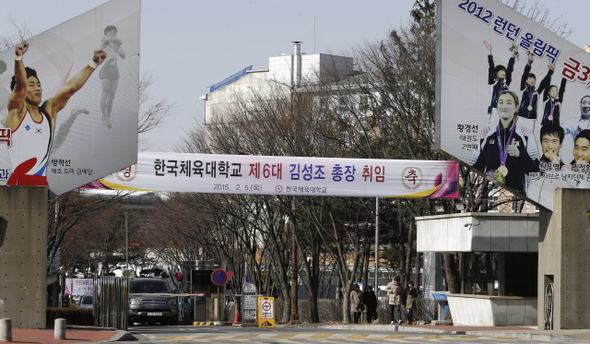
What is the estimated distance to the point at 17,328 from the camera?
872 inches

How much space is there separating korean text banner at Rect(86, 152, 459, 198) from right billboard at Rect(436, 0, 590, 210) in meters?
2.73

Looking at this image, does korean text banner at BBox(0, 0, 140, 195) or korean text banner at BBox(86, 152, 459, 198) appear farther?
korean text banner at BBox(86, 152, 459, 198)

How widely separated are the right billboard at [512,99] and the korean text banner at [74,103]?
7971mm

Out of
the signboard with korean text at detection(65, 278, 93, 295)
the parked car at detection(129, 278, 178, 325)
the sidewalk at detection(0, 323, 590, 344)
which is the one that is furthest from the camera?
the signboard with korean text at detection(65, 278, 93, 295)

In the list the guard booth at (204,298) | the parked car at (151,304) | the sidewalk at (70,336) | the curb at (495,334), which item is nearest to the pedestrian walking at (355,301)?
the curb at (495,334)

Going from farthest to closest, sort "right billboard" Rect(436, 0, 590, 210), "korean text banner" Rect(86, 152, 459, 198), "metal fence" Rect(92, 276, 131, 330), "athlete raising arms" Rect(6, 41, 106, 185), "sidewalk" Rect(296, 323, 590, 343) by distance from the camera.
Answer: "korean text banner" Rect(86, 152, 459, 198)
"metal fence" Rect(92, 276, 131, 330)
"right billboard" Rect(436, 0, 590, 210)
"athlete raising arms" Rect(6, 41, 106, 185)
"sidewalk" Rect(296, 323, 590, 343)

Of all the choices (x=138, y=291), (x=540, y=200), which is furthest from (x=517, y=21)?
(x=138, y=291)

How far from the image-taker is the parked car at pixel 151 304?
32.5 metres

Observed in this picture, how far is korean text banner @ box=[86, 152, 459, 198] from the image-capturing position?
1037 inches

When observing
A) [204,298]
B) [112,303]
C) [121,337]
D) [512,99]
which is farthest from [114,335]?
[204,298]

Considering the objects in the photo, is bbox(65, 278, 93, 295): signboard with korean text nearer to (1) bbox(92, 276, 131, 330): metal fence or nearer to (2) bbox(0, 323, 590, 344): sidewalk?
(1) bbox(92, 276, 131, 330): metal fence

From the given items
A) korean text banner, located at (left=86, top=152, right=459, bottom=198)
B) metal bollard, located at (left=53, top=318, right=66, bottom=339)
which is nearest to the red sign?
korean text banner, located at (left=86, top=152, right=459, bottom=198)

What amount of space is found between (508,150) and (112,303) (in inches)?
451

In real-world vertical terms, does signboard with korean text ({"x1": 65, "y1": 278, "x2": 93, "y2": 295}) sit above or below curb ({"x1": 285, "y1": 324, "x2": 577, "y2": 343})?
below
